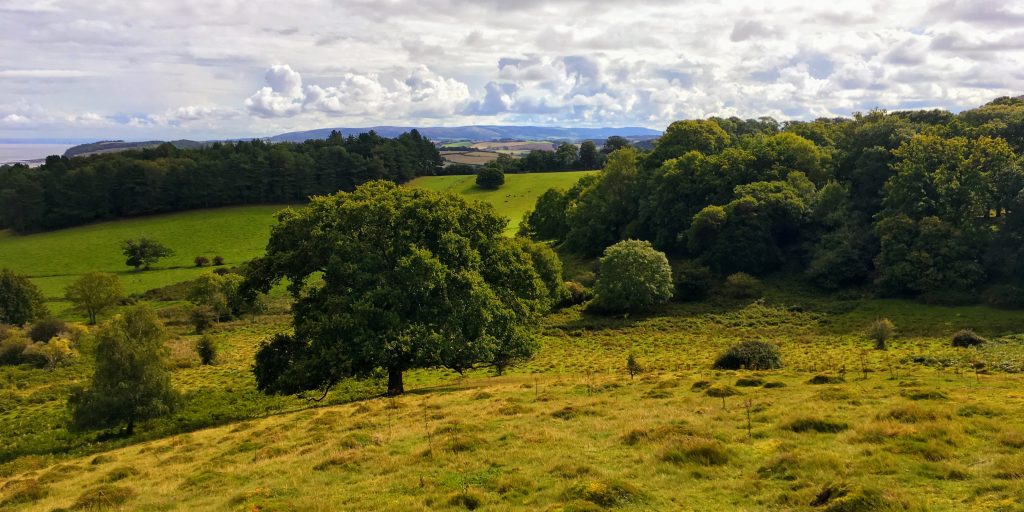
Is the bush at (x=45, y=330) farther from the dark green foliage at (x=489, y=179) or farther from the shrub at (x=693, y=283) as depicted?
the dark green foliage at (x=489, y=179)

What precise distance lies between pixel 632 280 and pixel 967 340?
26580mm

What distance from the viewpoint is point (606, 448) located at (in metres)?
15.6

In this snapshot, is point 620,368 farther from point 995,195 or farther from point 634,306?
point 995,195

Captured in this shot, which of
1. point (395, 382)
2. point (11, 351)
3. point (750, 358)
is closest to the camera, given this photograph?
point (395, 382)

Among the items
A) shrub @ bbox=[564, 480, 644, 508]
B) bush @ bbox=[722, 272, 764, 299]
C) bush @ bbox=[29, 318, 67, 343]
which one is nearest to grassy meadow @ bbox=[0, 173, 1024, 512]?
shrub @ bbox=[564, 480, 644, 508]

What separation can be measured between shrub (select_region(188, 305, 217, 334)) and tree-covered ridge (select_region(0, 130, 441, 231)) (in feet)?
170

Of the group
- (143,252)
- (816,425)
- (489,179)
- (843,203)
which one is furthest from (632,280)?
(489,179)

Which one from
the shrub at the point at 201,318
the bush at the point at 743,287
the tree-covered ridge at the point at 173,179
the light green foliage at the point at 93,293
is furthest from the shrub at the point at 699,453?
the tree-covered ridge at the point at 173,179

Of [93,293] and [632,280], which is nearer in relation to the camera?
[632,280]

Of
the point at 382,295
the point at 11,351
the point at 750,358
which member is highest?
the point at 382,295

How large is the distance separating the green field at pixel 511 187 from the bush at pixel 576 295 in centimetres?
4253

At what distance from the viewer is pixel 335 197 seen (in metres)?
31.5

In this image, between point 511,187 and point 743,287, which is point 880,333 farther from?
point 511,187

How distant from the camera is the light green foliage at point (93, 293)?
63.7m
